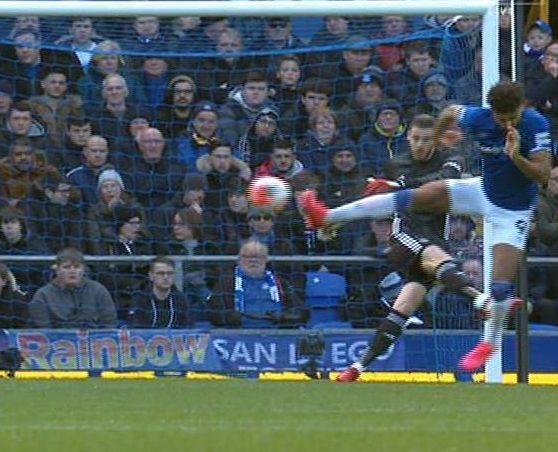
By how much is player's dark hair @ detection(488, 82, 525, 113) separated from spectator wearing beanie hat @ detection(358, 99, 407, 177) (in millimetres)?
3154

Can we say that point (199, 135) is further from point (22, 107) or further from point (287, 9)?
point (287, 9)

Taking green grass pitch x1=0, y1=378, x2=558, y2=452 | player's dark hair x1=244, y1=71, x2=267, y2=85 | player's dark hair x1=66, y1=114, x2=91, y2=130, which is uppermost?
player's dark hair x1=244, y1=71, x2=267, y2=85

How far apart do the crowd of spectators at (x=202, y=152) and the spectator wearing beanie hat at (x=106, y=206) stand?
12 mm

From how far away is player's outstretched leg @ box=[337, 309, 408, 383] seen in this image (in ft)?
42.8

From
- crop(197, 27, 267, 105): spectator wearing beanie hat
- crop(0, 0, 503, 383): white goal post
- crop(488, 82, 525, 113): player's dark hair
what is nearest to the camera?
crop(488, 82, 525, 113): player's dark hair

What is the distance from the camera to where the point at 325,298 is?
15.1m

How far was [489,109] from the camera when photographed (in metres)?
12.6

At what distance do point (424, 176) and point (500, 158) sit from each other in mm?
1374

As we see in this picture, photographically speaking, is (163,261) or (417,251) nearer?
(417,251)

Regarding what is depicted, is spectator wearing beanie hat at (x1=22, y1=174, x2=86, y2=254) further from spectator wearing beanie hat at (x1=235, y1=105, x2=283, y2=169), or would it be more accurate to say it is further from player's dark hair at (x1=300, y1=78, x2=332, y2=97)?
Answer: player's dark hair at (x1=300, y1=78, x2=332, y2=97)

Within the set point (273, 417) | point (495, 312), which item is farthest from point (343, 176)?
point (273, 417)

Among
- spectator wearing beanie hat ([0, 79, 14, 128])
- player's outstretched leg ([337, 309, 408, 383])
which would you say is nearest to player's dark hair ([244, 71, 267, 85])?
spectator wearing beanie hat ([0, 79, 14, 128])

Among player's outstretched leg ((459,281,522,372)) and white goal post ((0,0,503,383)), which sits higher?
white goal post ((0,0,503,383))

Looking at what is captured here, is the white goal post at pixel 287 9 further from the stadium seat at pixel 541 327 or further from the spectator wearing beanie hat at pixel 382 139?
the spectator wearing beanie hat at pixel 382 139
